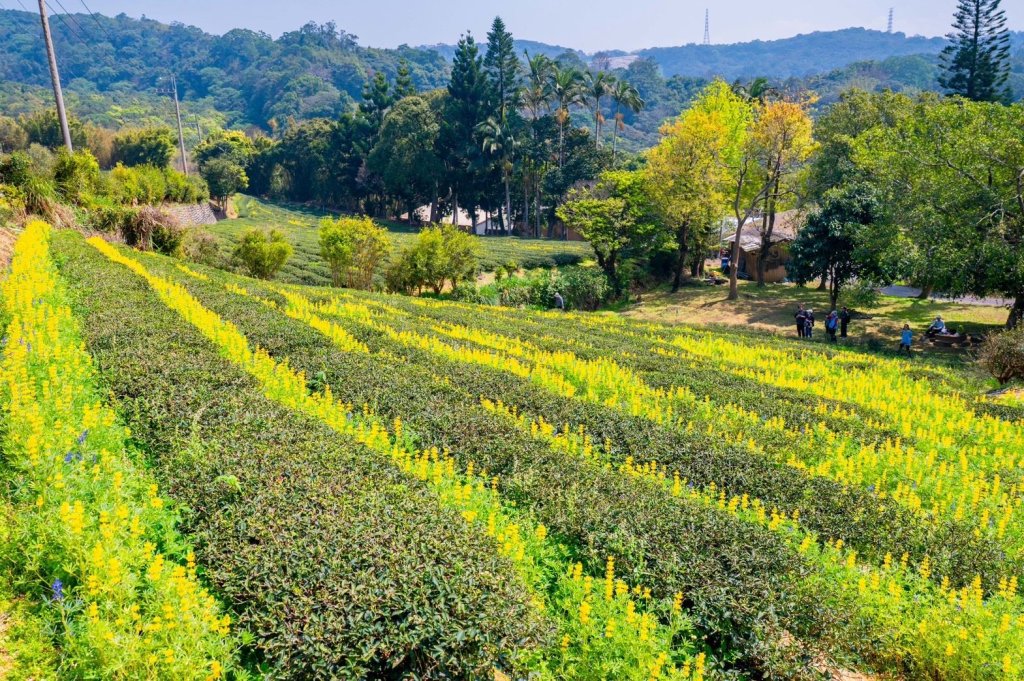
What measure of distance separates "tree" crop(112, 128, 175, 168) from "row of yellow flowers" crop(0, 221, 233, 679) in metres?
80.8

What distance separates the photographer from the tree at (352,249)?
29906 mm

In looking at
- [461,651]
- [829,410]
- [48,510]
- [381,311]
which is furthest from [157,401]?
[381,311]

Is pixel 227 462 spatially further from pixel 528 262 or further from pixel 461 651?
pixel 528 262

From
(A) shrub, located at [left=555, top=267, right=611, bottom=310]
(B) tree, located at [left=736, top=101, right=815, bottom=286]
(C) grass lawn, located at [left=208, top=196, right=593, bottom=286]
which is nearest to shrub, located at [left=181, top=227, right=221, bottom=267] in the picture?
(C) grass lawn, located at [left=208, top=196, right=593, bottom=286]

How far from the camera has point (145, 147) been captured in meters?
75.2

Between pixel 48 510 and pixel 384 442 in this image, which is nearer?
pixel 48 510

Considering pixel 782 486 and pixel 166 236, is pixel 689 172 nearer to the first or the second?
pixel 166 236

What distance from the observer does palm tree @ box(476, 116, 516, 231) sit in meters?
56.9

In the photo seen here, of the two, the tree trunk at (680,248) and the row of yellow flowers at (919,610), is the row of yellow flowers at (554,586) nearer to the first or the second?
the row of yellow flowers at (919,610)

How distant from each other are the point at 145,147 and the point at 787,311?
7863 cm

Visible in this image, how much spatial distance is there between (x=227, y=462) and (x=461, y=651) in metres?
3.08

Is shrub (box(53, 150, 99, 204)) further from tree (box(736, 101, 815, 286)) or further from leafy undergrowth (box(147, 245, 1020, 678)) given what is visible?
tree (box(736, 101, 815, 286))

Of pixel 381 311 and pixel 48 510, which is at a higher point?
pixel 48 510

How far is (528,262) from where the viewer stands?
43531 millimetres
